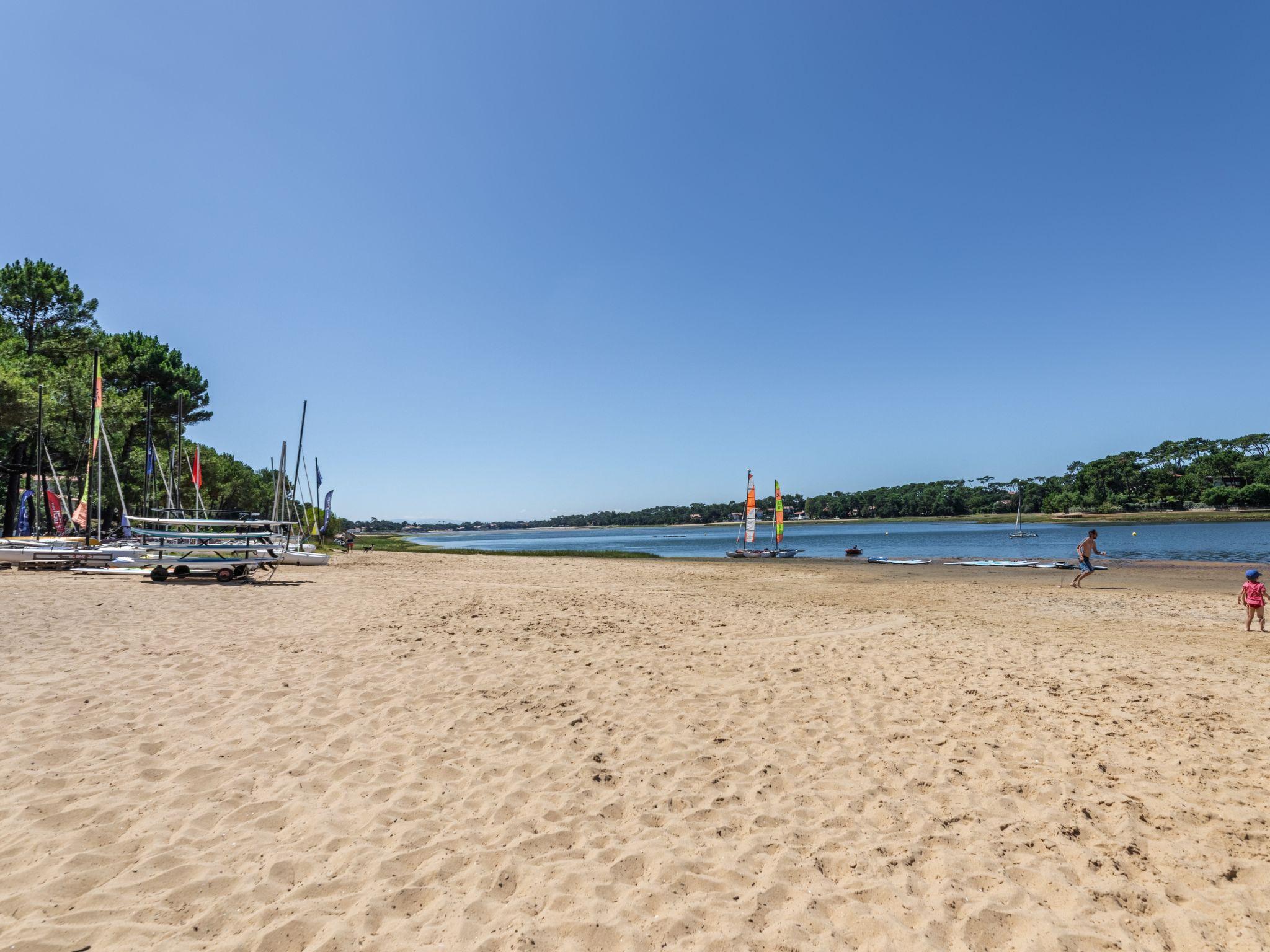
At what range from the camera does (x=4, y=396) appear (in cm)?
2281

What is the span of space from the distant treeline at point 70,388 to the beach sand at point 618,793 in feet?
74.4

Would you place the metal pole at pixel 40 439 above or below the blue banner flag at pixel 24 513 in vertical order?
above

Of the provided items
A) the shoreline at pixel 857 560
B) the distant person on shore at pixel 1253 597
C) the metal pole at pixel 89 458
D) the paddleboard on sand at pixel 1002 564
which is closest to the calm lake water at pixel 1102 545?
the shoreline at pixel 857 560

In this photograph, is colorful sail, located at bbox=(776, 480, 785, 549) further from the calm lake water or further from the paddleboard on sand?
the paddleboard on sand

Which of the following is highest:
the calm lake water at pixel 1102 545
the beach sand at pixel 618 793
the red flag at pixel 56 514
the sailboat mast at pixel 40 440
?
the sailboat mast at pixel 40 440

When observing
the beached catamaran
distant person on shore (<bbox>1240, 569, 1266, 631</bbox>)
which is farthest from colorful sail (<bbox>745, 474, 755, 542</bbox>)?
distant person on shore (<bbox>1240, 569, 1266, 631</bbox>)

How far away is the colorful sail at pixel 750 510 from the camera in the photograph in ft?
147

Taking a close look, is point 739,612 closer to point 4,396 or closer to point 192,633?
point 192,633

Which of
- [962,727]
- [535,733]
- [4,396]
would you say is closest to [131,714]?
[535,733]

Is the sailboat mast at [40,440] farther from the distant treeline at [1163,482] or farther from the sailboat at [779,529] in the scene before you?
the distant treeline at [1163,482]

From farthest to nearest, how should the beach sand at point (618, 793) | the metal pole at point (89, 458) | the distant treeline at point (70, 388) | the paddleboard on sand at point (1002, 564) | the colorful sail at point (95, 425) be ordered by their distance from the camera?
the paddleboard on sand at point (1002, 564), the distant treeline at point (70, 388), the metal pole at point (89, 458), the colorful sail at point (95, 425), the beach sand at point (618, 793)

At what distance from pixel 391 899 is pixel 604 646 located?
6458 mm

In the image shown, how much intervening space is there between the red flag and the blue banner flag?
0.84 meters

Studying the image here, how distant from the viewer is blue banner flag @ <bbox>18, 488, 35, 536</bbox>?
28375 mm
